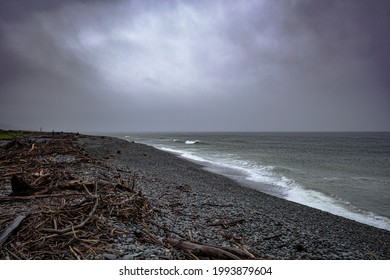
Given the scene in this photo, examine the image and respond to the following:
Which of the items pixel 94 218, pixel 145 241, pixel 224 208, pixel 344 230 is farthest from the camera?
pixel 344 230

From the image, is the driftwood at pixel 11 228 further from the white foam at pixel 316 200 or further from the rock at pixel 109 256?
the white foam at pixel 316 200

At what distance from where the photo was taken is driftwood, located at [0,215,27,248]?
341cm

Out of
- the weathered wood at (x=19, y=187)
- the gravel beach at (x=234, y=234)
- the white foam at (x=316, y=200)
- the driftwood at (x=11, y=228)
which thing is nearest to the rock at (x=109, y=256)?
the gravel beach at (x=234, y=234)

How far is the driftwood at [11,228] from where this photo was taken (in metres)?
3.41

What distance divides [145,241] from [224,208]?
446 centimetres

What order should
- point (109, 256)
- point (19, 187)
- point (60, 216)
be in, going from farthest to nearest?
point (19, 187) → point (60, 216) → point (109, 256)

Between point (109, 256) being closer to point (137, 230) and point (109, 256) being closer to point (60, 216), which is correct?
point (137, 230)

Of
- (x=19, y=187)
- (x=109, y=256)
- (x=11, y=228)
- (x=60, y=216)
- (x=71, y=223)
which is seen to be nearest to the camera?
(x=109, y=256)

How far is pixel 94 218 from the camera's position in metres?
4.43

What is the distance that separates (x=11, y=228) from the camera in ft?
12.0

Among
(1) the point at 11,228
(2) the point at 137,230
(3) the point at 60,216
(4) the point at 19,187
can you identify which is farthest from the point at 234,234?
(4) the point at 19,187
